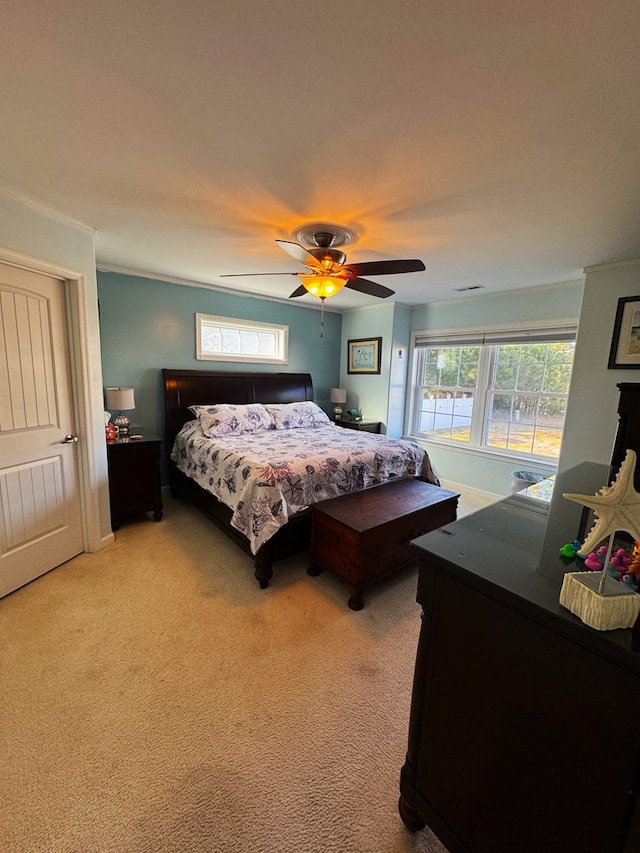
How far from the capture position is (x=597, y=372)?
3039mm

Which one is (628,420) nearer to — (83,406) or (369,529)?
(369,529)

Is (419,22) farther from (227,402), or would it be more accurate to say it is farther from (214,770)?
(227,402)

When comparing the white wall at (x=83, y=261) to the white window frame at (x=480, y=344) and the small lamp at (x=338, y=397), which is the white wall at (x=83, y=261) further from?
the white window frame at (x=480, y=344)

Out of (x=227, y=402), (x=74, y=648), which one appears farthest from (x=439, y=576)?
(x=227, y=402)

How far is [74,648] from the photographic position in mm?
1855

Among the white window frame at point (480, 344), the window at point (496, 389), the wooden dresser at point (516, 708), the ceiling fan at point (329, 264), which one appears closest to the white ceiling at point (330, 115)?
the ceiling fan at point (329, 264)

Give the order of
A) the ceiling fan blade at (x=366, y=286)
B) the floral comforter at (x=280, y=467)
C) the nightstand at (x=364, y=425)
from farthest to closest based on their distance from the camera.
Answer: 1. the nightstand at (x=364, y=425)
2. the ceiling fan blade at (x=366, y=286)
3. the floral comforter at (x=280, y=467)

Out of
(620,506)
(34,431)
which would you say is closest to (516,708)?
(620,506)

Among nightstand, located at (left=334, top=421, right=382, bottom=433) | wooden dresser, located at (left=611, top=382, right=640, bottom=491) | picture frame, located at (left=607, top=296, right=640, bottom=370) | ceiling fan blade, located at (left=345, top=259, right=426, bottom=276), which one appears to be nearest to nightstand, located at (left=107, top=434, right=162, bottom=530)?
ceiling fan blade, located at (left=345, top=259, right=426, bottom=276)

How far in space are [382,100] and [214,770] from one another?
256cm

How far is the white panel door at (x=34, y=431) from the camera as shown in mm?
2166

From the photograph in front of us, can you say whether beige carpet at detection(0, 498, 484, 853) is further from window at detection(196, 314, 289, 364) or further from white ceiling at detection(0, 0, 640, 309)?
window at detection(196, 314, 289, 364)

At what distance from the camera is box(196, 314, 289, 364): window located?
14.0 ft

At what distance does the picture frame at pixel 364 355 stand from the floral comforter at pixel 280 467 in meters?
1.57
